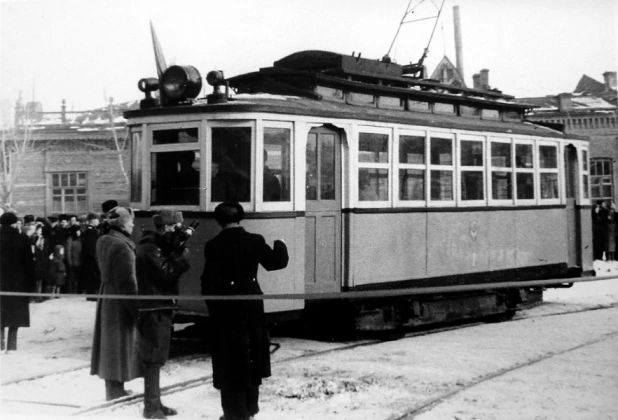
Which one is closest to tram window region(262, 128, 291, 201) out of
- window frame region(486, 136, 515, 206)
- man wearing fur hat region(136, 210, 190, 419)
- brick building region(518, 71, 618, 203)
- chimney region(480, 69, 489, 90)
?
man wearing fur hat region(136, 210, 190, 419)

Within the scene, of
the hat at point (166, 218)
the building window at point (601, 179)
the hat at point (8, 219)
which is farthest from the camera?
the building window at point (601, 179)

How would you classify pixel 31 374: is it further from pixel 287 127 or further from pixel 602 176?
pixel 602 176

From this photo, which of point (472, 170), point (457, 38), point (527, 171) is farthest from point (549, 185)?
point (457, 38)

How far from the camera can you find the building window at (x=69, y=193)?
6.44m

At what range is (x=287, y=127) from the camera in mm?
6684

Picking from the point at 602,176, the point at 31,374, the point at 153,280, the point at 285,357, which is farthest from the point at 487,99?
the point at 31,374

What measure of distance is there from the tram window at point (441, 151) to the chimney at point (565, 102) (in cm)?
114

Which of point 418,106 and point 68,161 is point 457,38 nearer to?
point 418,106

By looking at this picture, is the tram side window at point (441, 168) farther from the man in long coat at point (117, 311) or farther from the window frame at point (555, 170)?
the man in long coat at point (117, 311)

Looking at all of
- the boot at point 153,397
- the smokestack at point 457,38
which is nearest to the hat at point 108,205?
the boot at point 153,397

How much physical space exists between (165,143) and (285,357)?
81.1 inches

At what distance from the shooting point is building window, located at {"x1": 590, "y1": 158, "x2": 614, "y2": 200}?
917 cm

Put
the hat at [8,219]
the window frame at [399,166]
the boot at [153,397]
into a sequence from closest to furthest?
the boot at [153,397] < the hat at [8,219] < the window frame at [399,166]

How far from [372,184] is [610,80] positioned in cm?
231
